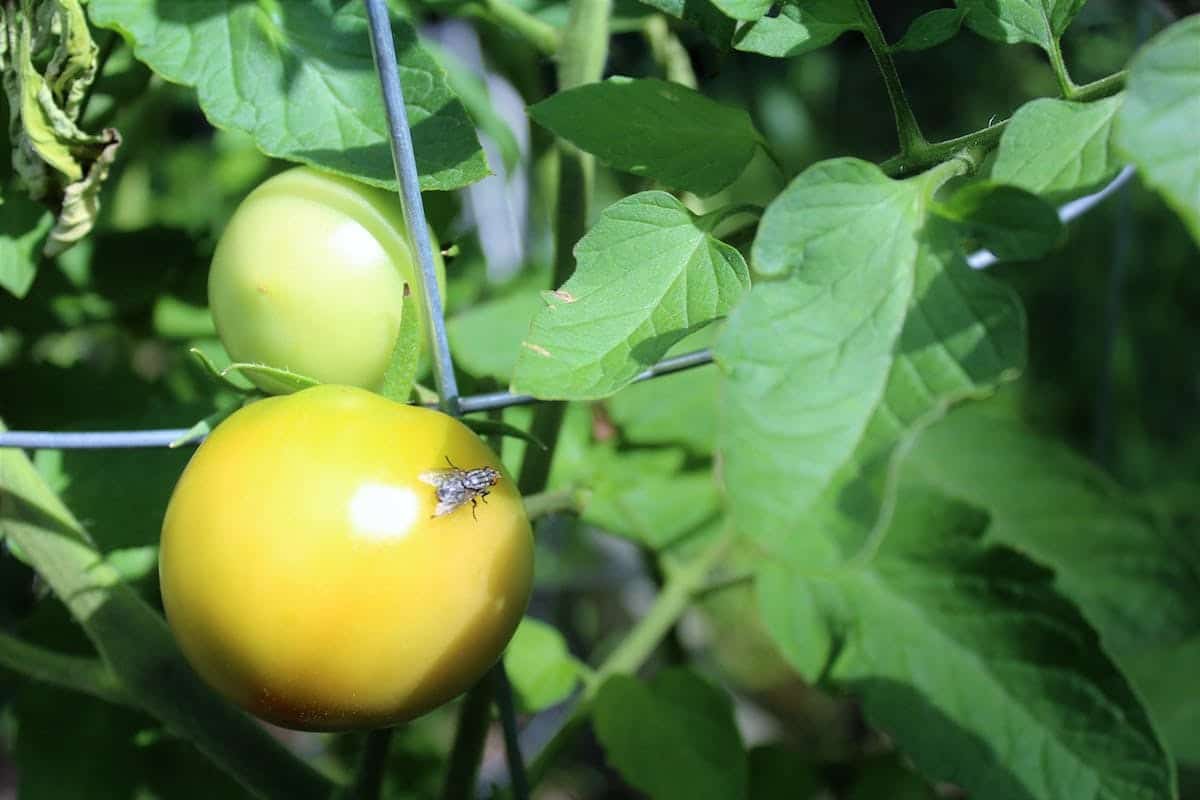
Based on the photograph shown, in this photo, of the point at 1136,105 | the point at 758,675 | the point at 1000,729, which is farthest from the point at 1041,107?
the point at 758,675

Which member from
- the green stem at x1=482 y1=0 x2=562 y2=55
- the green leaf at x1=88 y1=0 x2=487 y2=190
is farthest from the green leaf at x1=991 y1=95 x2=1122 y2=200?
the green stem at x1=482 y1=0 x2=562 y2=55

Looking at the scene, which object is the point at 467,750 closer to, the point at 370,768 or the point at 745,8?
the point at 370,768

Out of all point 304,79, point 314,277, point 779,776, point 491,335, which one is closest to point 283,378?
point 314,277

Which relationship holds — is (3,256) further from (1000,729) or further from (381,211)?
(1000,729)

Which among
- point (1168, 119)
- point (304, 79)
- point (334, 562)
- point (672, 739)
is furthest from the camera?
point (672, 739)

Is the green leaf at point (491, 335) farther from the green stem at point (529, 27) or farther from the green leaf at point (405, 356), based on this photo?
the green leaf at point (405, 356)

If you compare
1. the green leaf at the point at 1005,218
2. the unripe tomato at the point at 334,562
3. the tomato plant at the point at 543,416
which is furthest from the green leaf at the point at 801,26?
the unripe tomato at the point at 334,562

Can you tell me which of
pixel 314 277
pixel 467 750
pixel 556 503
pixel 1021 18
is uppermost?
pixel 1021 18
